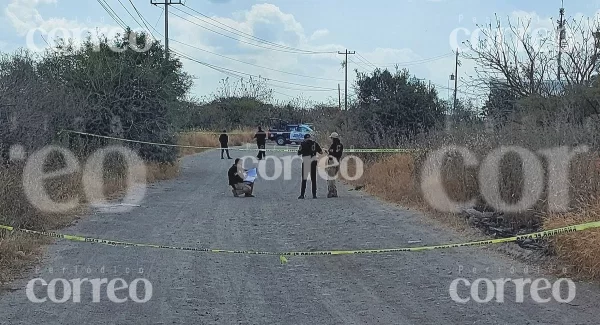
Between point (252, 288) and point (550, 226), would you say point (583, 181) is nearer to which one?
point (550, 226)

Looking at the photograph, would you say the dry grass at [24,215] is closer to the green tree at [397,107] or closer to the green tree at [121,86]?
the green tree at [121,86]

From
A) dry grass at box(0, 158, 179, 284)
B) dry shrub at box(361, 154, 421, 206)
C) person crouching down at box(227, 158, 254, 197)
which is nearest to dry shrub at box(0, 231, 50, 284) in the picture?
dry grass at box(0, 158, 179, 284)

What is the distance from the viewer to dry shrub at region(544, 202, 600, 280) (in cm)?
801

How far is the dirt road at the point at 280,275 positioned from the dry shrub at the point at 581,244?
41cm

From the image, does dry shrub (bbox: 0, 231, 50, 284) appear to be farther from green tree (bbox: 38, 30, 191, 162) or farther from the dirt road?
green tree (bbox: 38, 30, 191, 162)

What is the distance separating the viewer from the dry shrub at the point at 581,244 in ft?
26.3

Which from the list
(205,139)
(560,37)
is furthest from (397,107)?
(205,139)

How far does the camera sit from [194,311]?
7.01m

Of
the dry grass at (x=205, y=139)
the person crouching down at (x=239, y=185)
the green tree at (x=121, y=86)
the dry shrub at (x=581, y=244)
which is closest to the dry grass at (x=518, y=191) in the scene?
the dry shrub at (x=581, y=244)

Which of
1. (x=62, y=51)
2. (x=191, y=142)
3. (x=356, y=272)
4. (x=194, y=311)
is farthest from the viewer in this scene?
(x=191, y=142)

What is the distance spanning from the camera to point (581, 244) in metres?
8.21

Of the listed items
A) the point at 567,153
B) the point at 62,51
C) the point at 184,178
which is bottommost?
the point at 184,178

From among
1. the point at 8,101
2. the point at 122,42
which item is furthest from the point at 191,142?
the point at 8,101

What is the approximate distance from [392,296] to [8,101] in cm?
956
